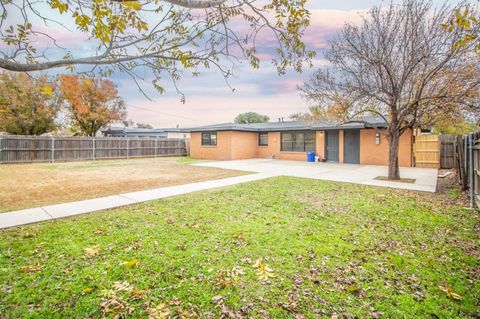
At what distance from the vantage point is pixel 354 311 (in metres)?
2.43

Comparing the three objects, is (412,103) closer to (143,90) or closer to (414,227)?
(414,227)

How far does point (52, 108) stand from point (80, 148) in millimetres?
10879

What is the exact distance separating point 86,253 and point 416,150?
16.8 m

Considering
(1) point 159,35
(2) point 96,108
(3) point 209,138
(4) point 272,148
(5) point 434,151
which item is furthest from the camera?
(2) point 96,108

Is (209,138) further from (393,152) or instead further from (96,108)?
(96,108)

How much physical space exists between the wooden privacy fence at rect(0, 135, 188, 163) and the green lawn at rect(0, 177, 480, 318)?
15.4m

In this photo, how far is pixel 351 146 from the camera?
17016 mm

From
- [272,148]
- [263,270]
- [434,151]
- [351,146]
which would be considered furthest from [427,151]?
[263,270]

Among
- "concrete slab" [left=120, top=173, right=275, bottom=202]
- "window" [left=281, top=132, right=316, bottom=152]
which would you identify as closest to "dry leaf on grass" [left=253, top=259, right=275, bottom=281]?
"concrete slab" [left=120, top=173, right=275, bottom=202]

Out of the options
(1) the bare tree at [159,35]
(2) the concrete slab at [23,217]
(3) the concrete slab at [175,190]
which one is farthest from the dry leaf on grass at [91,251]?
(3) the concrete slab at [175,190]

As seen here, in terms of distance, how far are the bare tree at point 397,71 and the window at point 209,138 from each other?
1150 centimetres

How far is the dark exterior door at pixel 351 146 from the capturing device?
16.7 metres

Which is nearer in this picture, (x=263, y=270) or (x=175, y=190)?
(x=263, y=270)

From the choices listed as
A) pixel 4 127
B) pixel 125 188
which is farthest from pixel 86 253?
pixel 4 127
